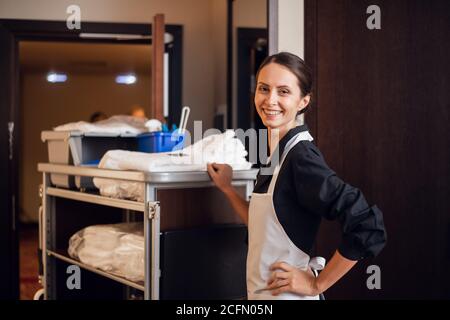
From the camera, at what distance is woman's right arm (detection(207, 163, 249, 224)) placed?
1.94 metres

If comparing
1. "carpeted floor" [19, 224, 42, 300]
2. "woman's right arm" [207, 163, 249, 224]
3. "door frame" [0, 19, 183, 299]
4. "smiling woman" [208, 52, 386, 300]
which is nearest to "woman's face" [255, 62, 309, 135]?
"smiling woman" [208, 52, 386, 300]

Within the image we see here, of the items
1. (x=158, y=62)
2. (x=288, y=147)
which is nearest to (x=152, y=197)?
(x=288, y=147)

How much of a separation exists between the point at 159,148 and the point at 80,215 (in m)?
0.63

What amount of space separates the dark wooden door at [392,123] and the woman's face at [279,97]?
96 cm

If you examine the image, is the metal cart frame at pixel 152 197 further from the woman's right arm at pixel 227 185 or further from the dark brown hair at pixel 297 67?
the dark brown hair at pixel 297 67

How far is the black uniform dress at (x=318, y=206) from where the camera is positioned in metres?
1.46

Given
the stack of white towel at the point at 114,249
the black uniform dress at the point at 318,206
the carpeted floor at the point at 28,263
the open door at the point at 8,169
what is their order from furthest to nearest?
1. the carpeted floor at the point at 28,263
2. the open door at the point at 8,169
3. the stack of white towel at the point at 114,249
4. the black uniform dress at the point at 318,206

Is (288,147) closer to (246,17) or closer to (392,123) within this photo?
(392,123)

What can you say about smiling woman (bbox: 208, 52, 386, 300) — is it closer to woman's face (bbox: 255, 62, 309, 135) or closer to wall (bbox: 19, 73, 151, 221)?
woman's face (bbox: 255, 62, 309, 135)

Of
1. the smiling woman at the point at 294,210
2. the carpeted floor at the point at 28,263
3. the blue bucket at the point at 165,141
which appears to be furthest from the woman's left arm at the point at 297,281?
the carpeted floor at the point at 28,263

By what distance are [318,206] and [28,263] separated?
5.10 meters

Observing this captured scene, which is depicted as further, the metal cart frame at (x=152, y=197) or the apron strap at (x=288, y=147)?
the metal cart frame at (x=152, y=197)

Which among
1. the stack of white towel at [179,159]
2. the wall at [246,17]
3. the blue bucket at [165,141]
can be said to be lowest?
the stack of white towel at [179,159]

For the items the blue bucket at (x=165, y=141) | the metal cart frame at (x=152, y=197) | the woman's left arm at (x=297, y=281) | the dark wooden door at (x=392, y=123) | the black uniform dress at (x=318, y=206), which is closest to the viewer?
the black uniform dress at (x=318, y=206)
